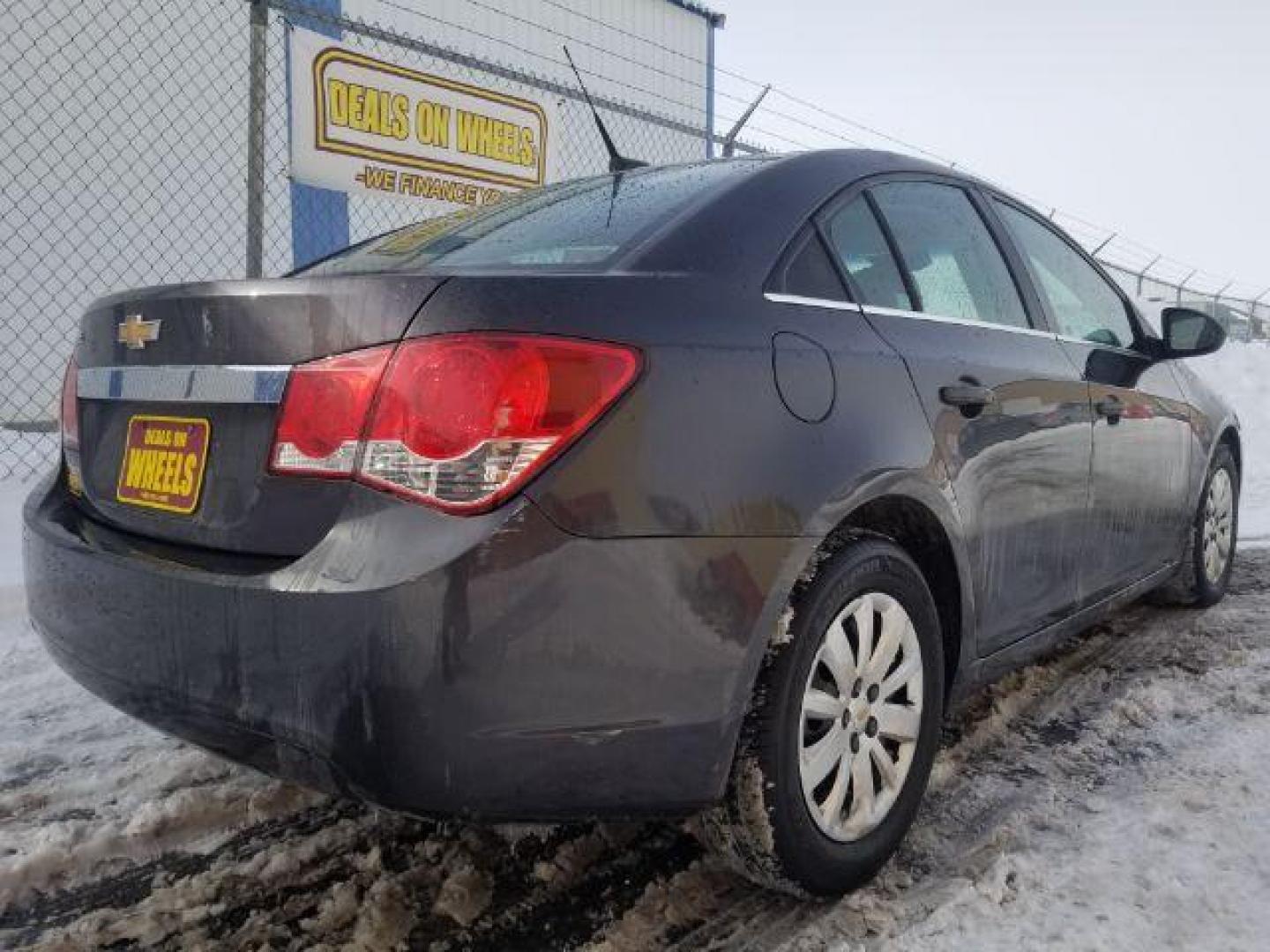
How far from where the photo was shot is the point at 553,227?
2.13 metres

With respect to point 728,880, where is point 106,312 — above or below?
above

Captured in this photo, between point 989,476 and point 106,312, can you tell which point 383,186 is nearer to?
point 106,312

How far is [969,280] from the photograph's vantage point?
257 cm

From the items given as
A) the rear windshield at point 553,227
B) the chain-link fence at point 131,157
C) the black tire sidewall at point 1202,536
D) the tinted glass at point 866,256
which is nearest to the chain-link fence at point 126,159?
the chain-link fence at point 131,157

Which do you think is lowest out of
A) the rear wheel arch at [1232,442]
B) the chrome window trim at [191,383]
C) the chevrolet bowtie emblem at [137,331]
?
the rear wheel arch at [1232,442]

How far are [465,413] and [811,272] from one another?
2.79 ft

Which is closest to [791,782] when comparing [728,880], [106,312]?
[728,880]

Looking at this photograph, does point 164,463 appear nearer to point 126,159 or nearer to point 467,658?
point 467,658

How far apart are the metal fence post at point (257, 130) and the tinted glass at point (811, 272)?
3.30 metres

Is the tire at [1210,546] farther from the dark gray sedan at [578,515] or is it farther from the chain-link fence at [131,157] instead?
the chain-link fence at [131,157]

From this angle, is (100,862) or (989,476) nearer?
(100,862)

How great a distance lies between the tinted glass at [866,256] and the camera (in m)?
2.10

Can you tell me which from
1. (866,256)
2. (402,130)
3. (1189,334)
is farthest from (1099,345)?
(402,130)

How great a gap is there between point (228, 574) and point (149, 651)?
238mm
